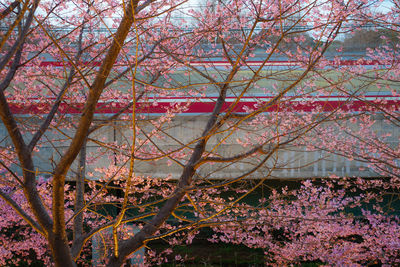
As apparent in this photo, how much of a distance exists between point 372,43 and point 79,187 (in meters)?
6.84

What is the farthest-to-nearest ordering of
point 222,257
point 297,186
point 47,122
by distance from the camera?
1. point 297,186
2. point 222,257
3. point 47,122

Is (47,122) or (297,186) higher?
(47,122)

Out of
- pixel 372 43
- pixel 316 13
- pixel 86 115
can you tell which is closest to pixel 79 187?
pixel 86 115

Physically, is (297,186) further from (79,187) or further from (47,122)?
(47,122)

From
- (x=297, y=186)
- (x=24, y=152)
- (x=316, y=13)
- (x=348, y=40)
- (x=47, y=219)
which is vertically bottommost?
(x=297, y=186)

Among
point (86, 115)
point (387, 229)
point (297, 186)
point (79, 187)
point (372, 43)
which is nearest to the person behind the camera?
point (86, 115)

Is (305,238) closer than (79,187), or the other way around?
(79,187)

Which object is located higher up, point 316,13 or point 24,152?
point 316,13

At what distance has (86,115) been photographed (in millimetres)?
2234

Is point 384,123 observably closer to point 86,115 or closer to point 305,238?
point 305,238

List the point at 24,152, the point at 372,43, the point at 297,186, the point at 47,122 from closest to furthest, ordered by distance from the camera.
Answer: the point at 24,152, the point at 47,122, the point at 372,43, the point at 297,186

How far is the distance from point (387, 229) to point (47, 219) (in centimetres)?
688

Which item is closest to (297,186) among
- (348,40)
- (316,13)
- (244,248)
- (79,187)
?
(244,248)

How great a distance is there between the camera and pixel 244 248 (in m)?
9.45
